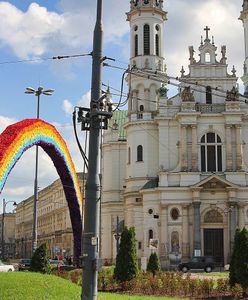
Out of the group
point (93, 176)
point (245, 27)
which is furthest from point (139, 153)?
point (93, 176)

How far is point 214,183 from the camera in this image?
5991cm

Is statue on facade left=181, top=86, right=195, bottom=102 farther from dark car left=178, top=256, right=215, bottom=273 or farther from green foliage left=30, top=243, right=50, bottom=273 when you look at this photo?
green foliage left=30, top=243, right=50, bottom=273

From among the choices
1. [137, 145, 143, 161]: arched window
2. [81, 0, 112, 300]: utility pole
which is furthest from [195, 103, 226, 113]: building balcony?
[81, 0, 112, 300]: utility pole

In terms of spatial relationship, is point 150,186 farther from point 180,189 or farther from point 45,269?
point 45,269

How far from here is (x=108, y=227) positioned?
243ft

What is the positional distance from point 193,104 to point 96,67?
155 feet

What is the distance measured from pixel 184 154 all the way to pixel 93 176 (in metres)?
46.6

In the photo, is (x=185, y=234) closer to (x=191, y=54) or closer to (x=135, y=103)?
(x=135, y=103)

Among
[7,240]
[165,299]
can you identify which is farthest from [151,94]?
[7,240]

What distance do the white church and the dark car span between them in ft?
11.5

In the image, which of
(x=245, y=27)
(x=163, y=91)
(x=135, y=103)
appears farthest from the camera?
(x=245, y=27)

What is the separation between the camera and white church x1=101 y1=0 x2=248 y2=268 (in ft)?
196

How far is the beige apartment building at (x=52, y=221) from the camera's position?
10469cm

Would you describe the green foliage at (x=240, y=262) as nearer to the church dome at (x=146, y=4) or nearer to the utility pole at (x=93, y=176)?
the utility pole at (x=93, y=176)
